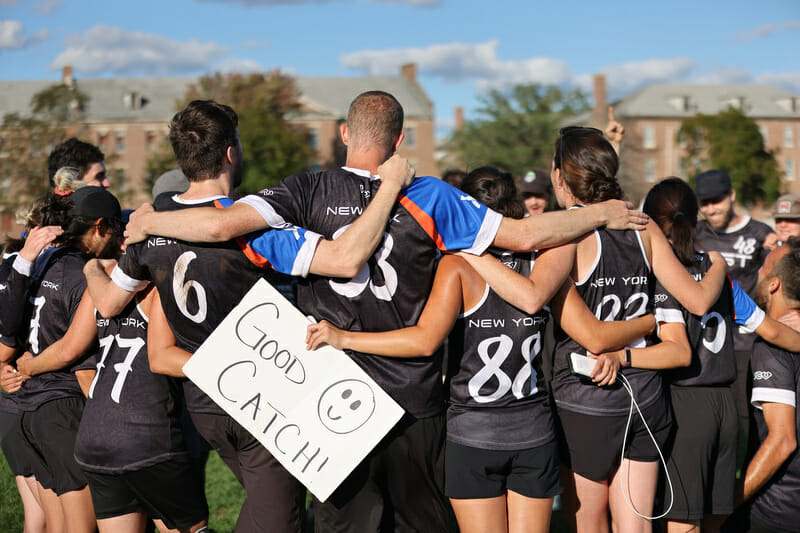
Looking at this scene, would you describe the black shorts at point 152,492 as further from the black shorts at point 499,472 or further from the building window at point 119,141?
the building window at point 119,141

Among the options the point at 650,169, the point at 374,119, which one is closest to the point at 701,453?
the point at 374,119

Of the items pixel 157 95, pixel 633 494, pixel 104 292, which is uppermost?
pixel 157 95

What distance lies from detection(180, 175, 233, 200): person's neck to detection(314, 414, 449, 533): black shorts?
1397 millimetres

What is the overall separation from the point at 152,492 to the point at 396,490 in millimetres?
1299

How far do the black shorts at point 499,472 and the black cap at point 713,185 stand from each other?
4.29 m

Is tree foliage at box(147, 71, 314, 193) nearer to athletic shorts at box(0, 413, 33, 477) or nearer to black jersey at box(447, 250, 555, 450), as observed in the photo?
athletic shorts at box(0, 413, 33, 477)

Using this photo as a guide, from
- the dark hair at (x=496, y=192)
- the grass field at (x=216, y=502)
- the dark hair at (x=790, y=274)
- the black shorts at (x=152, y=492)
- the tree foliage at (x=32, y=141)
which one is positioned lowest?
the grass field at (x=216, y=502)

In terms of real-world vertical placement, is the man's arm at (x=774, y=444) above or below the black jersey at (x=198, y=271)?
below

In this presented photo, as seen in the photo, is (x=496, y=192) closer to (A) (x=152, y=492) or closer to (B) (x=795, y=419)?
(B) (x=795, y=419)

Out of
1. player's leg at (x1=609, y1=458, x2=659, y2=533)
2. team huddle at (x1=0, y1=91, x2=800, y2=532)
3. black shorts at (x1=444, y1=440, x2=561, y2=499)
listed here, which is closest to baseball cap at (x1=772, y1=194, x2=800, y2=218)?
team huddle at (x1=0, y1=91, x2=800, y2=532)

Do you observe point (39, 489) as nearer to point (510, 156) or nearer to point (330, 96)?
point (510, 156)

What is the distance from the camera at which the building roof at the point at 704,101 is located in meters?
74.8

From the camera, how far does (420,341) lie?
3180mm

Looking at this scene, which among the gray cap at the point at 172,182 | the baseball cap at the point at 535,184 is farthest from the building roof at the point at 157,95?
the gray cap at the point at 172,182
